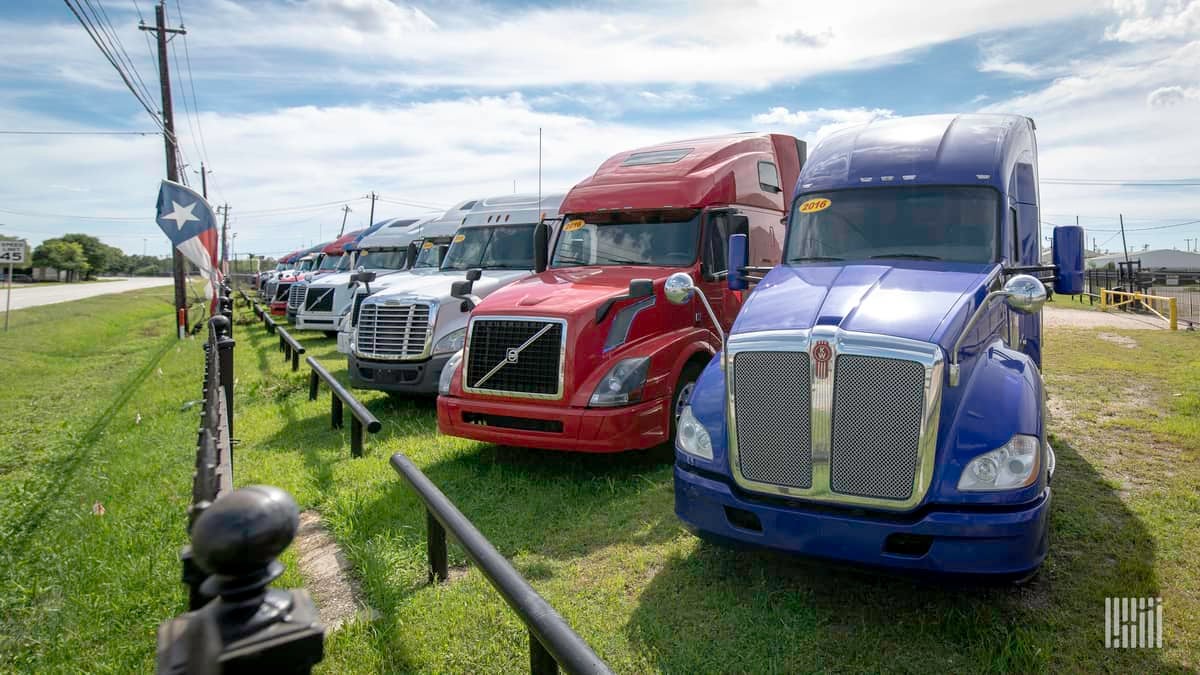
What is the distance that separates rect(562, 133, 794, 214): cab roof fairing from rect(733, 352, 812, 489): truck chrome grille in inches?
140

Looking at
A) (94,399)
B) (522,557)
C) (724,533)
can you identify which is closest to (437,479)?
(522,557)

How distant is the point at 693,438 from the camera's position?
4438 millimetres

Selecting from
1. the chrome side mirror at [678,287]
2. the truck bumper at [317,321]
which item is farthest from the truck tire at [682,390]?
the truck bumper at [317,321]

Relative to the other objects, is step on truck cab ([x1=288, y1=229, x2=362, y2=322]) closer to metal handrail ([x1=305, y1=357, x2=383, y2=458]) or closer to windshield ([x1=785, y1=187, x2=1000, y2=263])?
metal handrail ([x1=305, y1=357, x2=383, y2=458])

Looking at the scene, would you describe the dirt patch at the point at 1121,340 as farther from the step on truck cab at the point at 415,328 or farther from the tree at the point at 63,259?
the tree at the point at 63,259

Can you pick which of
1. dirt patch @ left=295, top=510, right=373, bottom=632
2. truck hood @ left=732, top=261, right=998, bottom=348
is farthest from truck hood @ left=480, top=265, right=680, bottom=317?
dirt patch @ left=295, top=510, right=373, bottom=632

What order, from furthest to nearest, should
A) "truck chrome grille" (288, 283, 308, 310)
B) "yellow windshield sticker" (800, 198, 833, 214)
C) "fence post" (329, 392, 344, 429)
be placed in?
1. "truck chrome grille" (288, 283, 308, 310)
2. "fence post" (329, 392, 344, 429)
3. "yellow windshield sticker" (800, 198, 833, 214)

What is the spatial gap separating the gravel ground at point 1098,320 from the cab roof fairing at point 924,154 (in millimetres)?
14291

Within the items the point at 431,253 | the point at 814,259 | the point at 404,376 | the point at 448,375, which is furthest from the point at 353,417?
the point at 431,253

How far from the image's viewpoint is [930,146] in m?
5.56

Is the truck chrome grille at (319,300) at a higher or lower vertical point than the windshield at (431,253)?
lower

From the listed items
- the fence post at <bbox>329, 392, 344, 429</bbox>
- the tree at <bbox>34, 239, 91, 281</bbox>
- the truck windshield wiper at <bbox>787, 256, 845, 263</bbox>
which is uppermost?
the tree at <bbox>34, 239, 91, 281</bbox>

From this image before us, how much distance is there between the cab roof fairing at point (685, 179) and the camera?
7.49 metres

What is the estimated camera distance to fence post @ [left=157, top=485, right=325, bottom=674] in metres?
1.28
